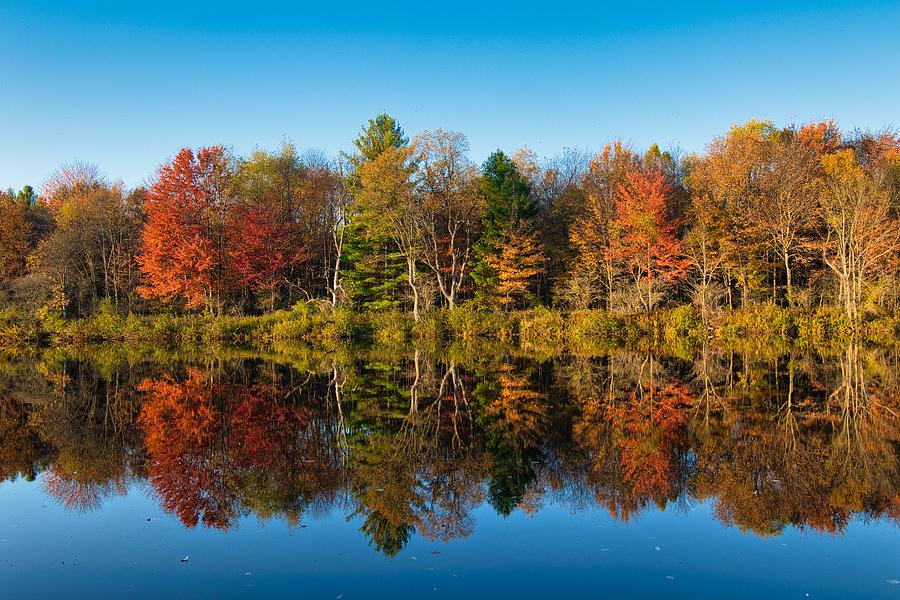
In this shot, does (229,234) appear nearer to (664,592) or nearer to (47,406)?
(47,406)

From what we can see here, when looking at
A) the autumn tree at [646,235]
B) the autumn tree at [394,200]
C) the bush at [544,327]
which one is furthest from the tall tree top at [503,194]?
the bush at [544,327]

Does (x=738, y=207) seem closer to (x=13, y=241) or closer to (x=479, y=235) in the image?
(x=479, y=235)

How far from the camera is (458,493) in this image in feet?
29.1

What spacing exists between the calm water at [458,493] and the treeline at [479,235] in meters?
22.9

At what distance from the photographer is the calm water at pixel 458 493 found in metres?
6.45

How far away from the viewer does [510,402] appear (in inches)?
611

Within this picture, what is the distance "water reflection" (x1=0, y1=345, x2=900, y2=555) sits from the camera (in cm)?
841

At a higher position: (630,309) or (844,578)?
(630,309)

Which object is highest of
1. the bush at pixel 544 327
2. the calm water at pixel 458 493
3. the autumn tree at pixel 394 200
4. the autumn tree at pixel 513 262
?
the autumn tree at pixel 394 200

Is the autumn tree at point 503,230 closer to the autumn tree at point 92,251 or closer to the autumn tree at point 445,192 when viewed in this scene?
the autumn tree at point 445,192

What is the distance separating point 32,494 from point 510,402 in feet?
33.0

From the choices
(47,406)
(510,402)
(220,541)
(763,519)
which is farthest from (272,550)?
(47,406)

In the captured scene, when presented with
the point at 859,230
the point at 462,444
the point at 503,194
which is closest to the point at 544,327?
the point at 503,194

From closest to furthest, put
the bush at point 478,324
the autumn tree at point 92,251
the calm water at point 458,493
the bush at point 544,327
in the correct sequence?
the calm water at point 458,493, the bush at point 544,327, the bush at point 478,324, the autumn tree at point 92,251
